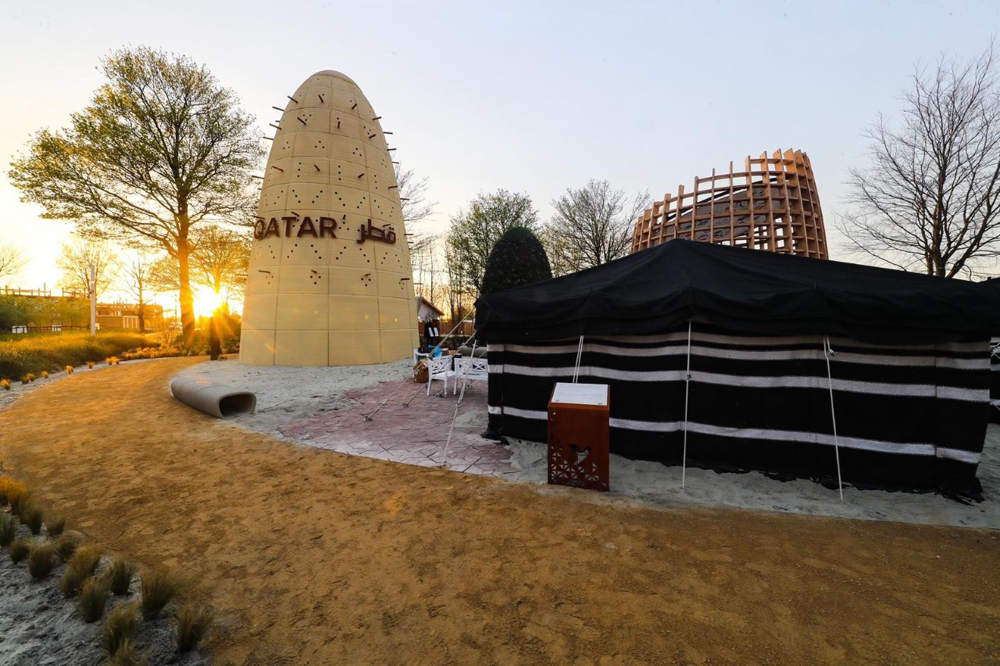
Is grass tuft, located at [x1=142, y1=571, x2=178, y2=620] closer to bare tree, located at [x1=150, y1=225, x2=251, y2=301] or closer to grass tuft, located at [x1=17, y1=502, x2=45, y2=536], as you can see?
grass tuft, located at [x1=17, y1=502, x2=45, y2=536]

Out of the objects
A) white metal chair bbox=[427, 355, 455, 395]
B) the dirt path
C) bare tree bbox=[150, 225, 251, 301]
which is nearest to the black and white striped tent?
the dirt path

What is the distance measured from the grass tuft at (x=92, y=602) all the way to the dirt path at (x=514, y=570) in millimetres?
478

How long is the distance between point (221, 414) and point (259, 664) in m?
6.73

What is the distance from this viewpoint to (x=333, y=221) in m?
13.5

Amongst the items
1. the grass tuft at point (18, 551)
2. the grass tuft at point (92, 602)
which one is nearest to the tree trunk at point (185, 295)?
the grass tuft at point (18, 551)

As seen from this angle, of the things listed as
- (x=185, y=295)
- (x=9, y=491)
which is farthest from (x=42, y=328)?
(x=9, y=491)

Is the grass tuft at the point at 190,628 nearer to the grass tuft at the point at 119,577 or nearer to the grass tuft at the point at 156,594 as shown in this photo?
the grass tuft at the point at 156,594

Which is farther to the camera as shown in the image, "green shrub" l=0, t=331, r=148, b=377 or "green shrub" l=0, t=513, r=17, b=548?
"green shrub" l=0, t=331, r=148, b=377

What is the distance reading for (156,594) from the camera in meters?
2.35

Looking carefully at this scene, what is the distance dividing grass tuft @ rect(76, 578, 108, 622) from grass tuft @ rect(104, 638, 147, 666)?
1.59ft

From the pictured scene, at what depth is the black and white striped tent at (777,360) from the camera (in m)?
4.05

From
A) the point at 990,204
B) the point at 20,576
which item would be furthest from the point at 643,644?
the point at 990,204

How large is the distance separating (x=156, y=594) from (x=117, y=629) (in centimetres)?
25

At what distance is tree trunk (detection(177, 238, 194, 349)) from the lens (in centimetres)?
1920
